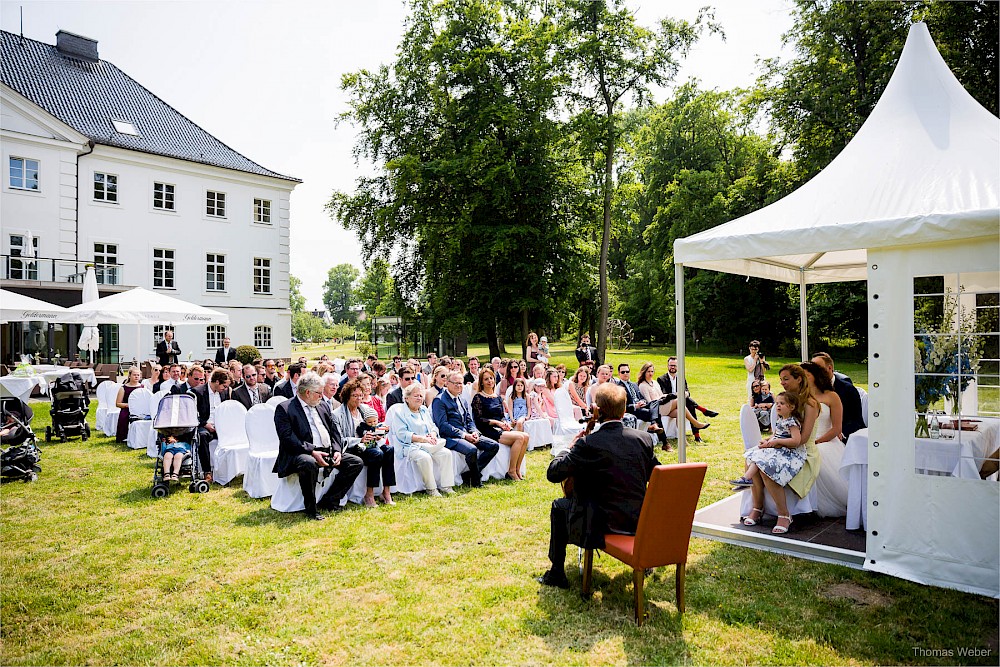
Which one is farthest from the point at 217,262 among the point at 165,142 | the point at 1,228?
the point at 1,228

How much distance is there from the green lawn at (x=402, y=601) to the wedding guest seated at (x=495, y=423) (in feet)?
5.51

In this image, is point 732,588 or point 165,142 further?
point 165,142

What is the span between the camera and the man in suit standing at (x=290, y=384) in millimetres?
9664

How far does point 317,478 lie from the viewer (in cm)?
705

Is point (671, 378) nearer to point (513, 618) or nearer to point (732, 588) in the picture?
point (732, 588)

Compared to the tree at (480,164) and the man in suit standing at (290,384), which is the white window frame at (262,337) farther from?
the man in suit standing at (290,384)

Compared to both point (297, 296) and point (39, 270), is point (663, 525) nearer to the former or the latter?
point (39, 270)

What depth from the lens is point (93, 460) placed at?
9680 millimetres

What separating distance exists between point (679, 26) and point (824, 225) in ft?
75.9

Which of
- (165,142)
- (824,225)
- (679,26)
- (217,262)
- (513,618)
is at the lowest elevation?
(513,618)

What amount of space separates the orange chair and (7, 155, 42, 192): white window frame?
27.0m

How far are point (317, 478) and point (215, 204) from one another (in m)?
25.5

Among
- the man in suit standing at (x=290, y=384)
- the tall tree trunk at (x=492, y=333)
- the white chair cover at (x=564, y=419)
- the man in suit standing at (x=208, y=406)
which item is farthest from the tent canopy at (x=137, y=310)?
the tall tree trunk at (x=492, y=333)

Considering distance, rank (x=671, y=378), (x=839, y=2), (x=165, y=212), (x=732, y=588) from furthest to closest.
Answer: (x=165, y=212), (x=839, y=2), (x=671, y=378), (x=732, y=588)
